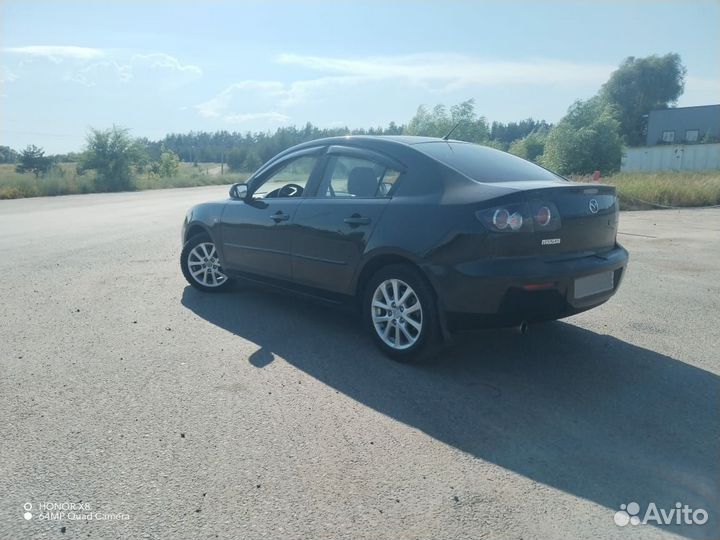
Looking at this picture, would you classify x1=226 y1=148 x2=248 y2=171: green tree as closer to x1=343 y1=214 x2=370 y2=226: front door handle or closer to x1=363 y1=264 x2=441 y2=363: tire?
x1=343 y1=214 x2=370 y2=226: front door handle

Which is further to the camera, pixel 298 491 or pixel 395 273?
pixel 395 273

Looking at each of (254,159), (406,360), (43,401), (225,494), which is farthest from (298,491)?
(254,159)

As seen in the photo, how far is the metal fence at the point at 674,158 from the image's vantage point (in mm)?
47562

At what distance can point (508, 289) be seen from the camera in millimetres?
3873

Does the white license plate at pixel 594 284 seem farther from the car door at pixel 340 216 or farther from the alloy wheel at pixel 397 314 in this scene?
the car door at pixel 340 216

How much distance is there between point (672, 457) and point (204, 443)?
Result: 8.48ft

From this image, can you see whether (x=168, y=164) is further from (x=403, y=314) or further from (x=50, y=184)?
(x=403, y=314)

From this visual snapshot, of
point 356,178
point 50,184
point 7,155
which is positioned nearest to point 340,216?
point 356,178

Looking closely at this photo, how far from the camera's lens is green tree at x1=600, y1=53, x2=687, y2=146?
253 ft

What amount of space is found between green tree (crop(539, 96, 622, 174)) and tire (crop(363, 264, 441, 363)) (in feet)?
115

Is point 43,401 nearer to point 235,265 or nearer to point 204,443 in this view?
point 204,443

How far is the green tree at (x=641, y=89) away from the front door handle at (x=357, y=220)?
267 feet

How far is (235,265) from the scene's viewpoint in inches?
240

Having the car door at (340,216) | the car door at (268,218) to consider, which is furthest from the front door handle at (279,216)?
the car door at (340,216)
